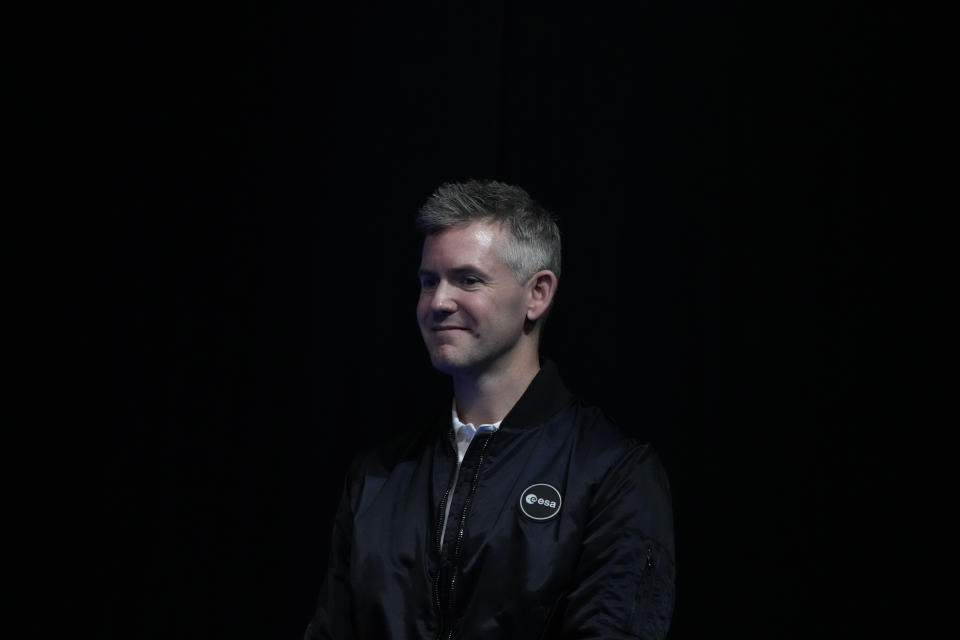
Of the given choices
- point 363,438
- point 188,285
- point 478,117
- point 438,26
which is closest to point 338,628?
point 363,438

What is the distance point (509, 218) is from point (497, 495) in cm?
43

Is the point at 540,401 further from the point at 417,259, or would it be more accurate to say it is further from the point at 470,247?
the point at 417,259

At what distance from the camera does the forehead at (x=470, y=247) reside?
1594 mm

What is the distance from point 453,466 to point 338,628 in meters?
0.31

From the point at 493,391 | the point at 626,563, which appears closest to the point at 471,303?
the point at 493,391

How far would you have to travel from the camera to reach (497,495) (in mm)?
1550

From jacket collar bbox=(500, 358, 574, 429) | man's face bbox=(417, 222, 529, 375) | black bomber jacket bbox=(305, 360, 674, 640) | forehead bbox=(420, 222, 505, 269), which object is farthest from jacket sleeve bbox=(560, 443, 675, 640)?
forehead bbox=(420, 222, 505, 269)

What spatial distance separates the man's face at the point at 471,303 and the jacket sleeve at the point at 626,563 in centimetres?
27

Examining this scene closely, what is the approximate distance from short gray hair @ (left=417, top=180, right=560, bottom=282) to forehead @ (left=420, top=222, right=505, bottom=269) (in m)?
0.01

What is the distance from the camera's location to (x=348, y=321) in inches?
82.8

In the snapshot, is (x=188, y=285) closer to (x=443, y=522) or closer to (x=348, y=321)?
(x=348, y=321)

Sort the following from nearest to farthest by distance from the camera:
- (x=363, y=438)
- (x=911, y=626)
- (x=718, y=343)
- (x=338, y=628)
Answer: (x=338, y=628), (x=911, y=626), (x=718, y=343), (x=363, y=438)

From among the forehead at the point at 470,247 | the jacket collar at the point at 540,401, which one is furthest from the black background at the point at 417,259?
the forehead at the point at 470,247

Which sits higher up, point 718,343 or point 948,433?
point 718,343
